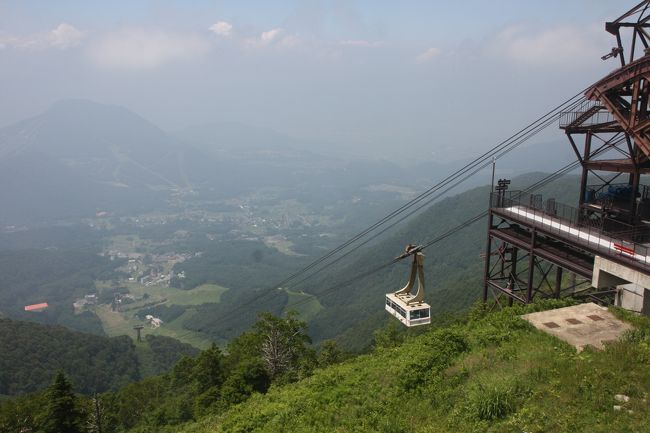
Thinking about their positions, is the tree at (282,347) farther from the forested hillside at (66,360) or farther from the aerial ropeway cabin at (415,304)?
the forested hillside at (66,360)

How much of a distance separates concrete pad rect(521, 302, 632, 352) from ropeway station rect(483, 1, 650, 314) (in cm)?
202

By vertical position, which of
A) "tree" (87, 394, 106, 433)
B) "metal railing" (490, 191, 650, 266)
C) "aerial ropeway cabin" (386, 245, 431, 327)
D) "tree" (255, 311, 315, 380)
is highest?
"metal railing" (490, 191, 650, 266)

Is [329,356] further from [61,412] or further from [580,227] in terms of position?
[580,227]

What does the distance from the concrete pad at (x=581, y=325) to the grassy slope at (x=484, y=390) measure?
0.56 metres

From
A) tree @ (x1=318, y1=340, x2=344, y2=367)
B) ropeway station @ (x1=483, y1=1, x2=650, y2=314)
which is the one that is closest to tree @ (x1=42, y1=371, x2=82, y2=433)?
tree @ (x1=318, y1=340, x2=344, y2=367)

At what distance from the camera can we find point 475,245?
11894cm

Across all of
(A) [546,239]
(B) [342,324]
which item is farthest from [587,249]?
(B) [342,324]

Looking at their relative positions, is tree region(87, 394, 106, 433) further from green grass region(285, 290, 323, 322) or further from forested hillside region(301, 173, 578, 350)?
Result: green grass region(285, 290, 323, 322)

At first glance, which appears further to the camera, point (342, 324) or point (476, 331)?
point (342, 324)

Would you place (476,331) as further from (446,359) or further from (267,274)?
(267,274)

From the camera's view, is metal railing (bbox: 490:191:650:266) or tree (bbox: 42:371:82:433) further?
tree (bbox: 42:371:82:433)

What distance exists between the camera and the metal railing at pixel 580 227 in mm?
17078

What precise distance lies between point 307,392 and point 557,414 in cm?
933

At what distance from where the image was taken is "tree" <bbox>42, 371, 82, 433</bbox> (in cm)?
2583
